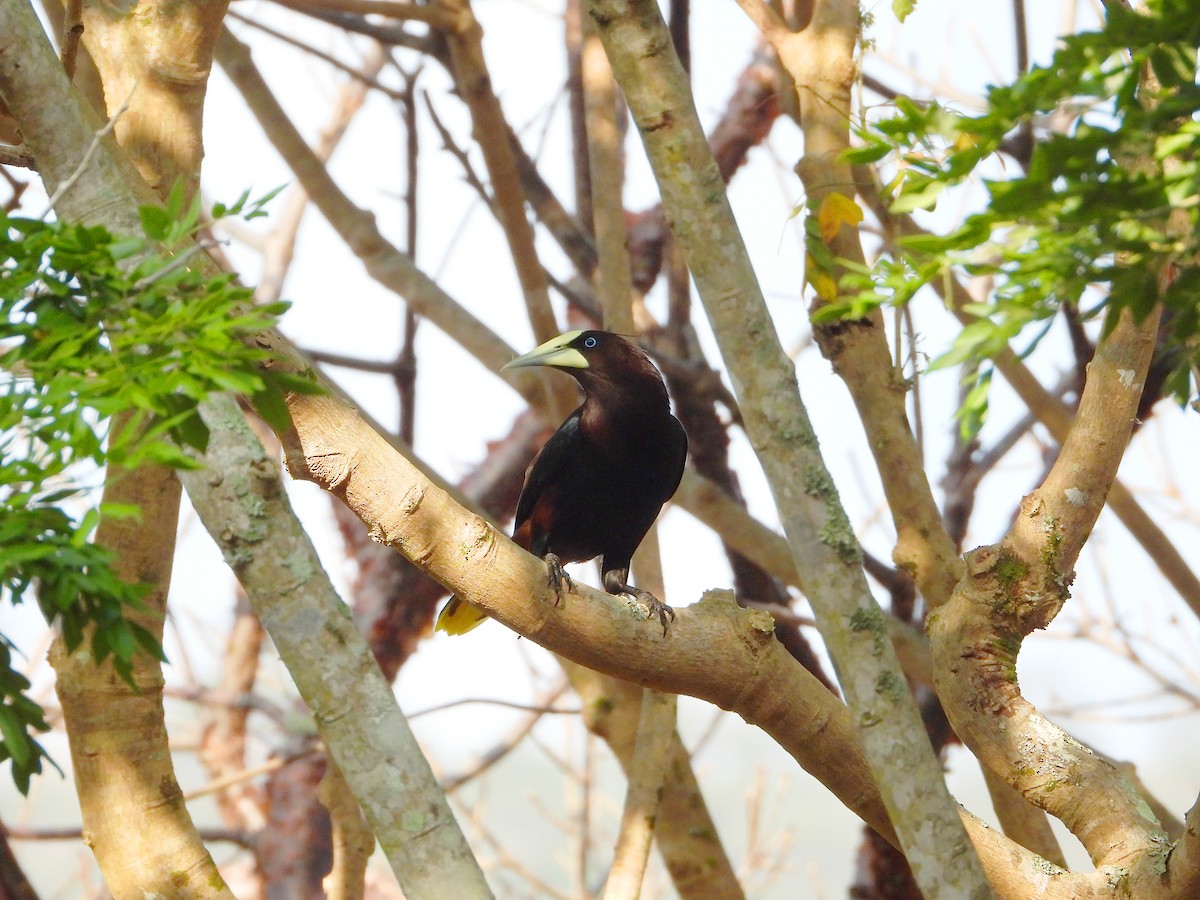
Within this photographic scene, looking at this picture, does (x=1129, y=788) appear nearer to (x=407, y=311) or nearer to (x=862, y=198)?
(x=862, y=198)

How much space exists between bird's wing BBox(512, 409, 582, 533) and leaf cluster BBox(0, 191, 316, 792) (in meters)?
2.22

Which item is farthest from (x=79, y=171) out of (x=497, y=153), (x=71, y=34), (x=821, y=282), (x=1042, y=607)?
(x=497, y=153)

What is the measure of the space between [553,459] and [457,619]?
0.60 meters

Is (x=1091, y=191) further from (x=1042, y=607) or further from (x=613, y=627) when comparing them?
(x=1042, y=607)

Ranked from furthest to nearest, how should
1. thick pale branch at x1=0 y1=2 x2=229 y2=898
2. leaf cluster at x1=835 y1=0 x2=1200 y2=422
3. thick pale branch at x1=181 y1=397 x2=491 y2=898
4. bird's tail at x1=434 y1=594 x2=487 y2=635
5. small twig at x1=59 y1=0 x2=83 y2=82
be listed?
bird's tail at x1=434 y1=594 x2=487 y2=635 < small twig at x1=59 y1=0 x2=83 y2=82 < thick pale branch at x1=0 y1=2 x2=229 y2=898 < thick pale branch at x1=181 y1=397 x2=491 y2=898 < leaf cluster at x1=835 y1=0 x2=1200 y2=422

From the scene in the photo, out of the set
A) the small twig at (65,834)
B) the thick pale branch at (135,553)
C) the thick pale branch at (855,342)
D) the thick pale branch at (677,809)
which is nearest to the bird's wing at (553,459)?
the thick pale branch at (677,809)

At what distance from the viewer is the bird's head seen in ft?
11.3

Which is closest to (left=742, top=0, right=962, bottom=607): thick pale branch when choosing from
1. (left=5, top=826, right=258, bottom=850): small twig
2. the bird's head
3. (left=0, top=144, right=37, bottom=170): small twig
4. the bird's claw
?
the bird's claw

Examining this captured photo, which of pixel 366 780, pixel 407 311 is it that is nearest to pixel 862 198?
pixel 407 311

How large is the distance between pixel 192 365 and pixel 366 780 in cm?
75

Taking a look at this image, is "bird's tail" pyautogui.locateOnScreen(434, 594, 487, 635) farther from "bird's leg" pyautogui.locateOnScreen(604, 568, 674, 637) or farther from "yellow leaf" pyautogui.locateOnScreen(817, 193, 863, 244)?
"yellow leaf" pyautogui.locateOnScreen(817, 193, 863, 244)

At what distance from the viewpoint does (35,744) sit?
4.04ft

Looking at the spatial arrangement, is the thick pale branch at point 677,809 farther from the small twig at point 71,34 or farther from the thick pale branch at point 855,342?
the small twig at point 71,34

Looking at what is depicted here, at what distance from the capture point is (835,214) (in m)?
2.71
